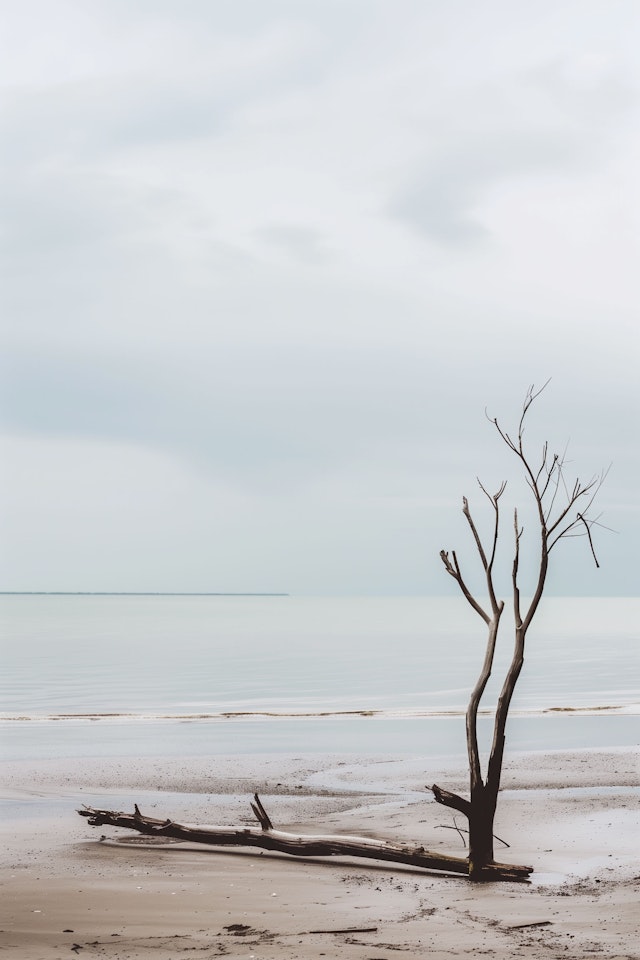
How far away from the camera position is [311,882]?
8.70 meters

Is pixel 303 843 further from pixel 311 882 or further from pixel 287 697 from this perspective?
pixel 287 697

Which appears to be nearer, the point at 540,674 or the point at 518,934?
the point at 518,934

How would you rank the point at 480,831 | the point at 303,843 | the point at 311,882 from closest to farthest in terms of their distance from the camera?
the point at 311,882, the point at 480,831, the point at 303,843

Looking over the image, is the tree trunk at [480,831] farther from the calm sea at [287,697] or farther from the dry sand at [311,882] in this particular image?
the calm sea at [287,697]

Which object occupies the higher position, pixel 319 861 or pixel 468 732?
pixel 468 732

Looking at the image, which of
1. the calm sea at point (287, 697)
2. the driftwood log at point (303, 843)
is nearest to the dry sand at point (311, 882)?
the driftwood log at point (303, 843)

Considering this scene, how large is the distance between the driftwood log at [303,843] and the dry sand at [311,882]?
14 cm

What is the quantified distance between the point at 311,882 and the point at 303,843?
2.24 feet

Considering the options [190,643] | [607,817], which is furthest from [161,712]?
[190,643]

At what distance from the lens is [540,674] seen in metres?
38.9

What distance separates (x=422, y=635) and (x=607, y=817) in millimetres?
60907

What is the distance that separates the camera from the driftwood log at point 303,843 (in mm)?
9000

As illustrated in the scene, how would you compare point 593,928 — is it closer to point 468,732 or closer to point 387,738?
point 468,732

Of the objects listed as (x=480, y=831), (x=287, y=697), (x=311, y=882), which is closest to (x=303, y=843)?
(x=311, y=882)
